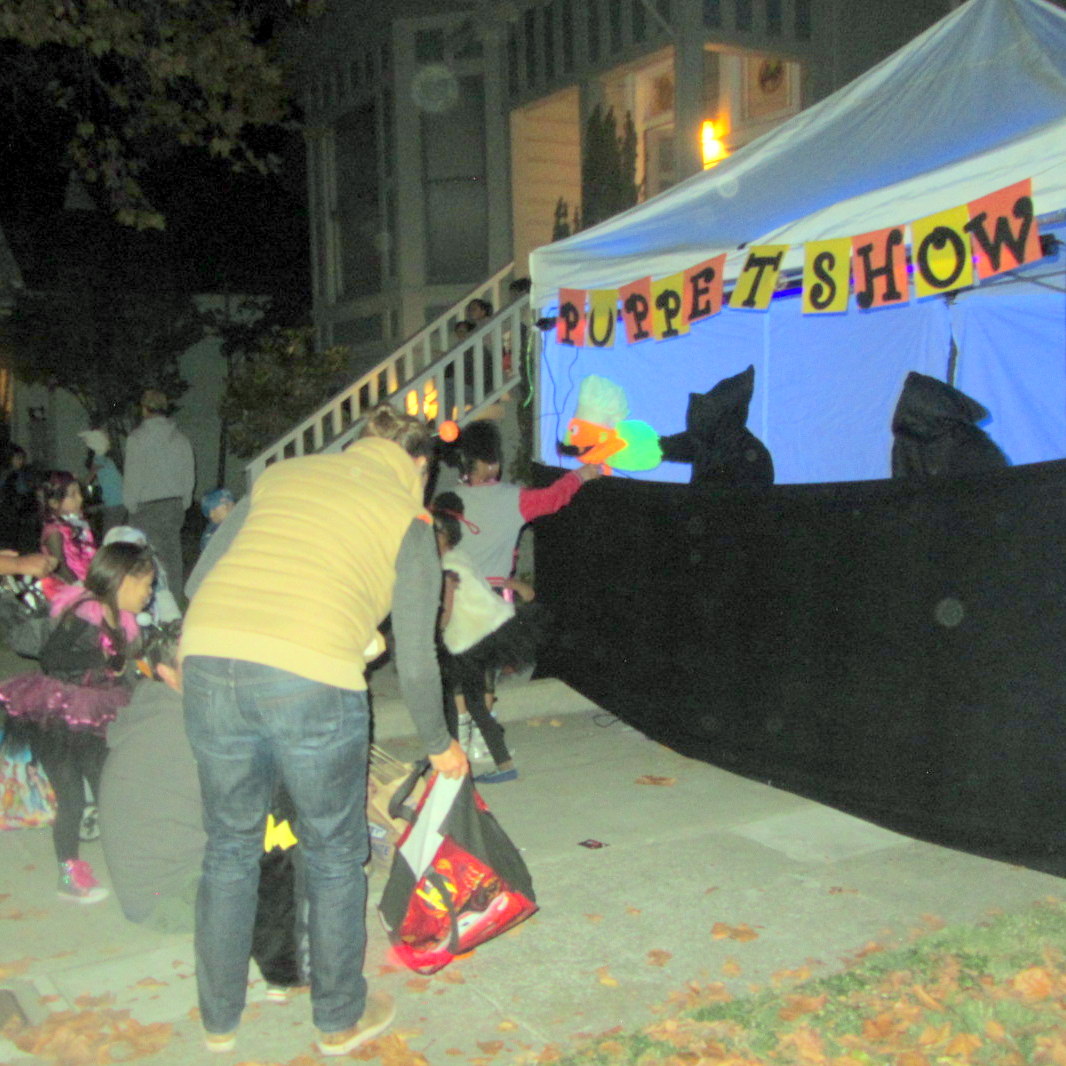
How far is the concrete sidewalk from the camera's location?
367 cm

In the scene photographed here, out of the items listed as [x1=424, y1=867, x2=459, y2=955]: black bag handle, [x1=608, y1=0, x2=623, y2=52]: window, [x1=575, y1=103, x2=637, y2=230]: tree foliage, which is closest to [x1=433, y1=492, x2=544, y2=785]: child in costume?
[x1=424, y1=867, x2=459, y2=955]: black bag handle

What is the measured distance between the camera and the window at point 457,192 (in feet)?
49.5

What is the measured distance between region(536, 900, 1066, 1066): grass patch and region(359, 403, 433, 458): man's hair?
191 cm

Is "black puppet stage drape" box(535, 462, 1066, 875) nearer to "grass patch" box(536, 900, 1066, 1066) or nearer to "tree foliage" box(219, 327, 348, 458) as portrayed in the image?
"grass patch" box(536, 900, 1066, 1066)

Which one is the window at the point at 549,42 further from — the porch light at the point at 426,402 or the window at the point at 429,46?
the porch light at the point at 426,402

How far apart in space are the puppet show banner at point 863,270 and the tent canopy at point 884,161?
0.27 ft

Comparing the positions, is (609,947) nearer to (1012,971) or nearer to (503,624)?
(1012,971)

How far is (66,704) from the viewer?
15.5 feet

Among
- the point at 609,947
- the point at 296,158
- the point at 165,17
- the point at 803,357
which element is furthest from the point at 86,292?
the point at 609,947

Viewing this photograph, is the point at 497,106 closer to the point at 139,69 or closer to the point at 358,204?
the point at 358,204

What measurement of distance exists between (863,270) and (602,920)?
2869 millimetres

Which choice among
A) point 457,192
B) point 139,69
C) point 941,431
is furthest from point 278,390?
point 941,431

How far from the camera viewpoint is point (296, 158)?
24.2 metres

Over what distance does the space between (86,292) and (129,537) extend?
17741mm
